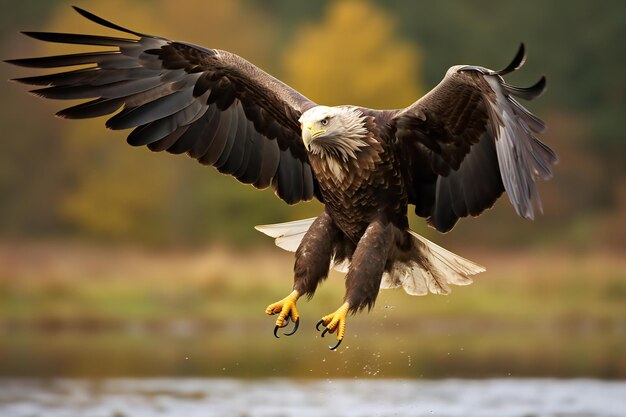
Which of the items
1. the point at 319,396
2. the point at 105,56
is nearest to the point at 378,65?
the point at 319,396

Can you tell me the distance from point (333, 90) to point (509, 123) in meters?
16.1

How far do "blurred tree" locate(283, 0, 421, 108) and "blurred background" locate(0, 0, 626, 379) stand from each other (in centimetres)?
4

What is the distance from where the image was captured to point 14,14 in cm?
3481

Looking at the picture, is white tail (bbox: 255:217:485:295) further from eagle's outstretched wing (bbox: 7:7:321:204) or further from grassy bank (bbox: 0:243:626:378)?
grassy bank (bbox: 0:243:626:378)

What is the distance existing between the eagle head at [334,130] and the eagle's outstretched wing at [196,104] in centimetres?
43

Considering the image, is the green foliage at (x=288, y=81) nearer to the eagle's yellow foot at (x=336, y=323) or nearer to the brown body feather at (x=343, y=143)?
the brown body feather at (x=343, y=143)

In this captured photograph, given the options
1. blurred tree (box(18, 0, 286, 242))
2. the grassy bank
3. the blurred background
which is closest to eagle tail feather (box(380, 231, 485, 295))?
the blurred background

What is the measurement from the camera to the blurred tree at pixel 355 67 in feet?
79.1

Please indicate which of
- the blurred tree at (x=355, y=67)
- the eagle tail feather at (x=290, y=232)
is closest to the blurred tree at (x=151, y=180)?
the blurred tree at (x=355, y=67)

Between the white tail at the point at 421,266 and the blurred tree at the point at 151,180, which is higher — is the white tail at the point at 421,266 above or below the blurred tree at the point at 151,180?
below

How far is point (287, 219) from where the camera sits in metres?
27.0

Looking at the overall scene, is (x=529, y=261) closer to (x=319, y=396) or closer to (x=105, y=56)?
(x=319, y=396)

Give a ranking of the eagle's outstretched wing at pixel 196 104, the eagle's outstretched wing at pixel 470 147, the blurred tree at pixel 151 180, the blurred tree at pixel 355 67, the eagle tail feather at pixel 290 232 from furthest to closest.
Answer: the blurred tree at pixel 151 180
the blurred tree at pixel 355 67
the eagle tail feather at pixel 290 232
the eagle's outstretched wing at pixel 196 104
the eagle's outstretched wing at pixel 470 147

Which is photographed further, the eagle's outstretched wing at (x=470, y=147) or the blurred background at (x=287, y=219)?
the blurred background at (x=287, y=219)
